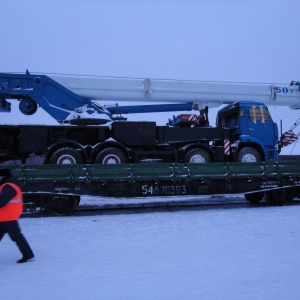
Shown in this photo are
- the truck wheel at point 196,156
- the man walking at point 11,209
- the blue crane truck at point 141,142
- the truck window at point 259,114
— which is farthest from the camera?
the truck window at point 259,114

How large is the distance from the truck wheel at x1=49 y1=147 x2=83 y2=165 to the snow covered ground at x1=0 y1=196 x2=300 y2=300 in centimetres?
263

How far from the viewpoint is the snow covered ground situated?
11.7 feet

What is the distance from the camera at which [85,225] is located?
735cm

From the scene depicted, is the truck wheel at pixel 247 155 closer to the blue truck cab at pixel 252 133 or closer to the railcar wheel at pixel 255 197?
the blue truck cab at pixel 252 133

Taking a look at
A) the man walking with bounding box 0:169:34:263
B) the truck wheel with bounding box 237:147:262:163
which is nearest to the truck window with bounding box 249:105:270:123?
the truck wheel with bounding box 237:147:262:163

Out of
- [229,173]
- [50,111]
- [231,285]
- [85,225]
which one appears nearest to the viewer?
[231,285]

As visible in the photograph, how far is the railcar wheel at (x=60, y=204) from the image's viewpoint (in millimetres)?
8719

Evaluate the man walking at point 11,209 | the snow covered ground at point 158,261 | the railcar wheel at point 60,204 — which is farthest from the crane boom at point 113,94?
the man walking at point 11,209

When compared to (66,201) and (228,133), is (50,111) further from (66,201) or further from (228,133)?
(228,133)

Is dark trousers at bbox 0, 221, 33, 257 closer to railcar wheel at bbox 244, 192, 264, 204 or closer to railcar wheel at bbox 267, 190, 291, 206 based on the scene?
railcar wheel at bbox 267, 190, 291, 206

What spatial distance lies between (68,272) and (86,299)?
0.89 meters

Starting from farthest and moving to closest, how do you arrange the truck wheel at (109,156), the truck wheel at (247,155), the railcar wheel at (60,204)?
the truck wheel at (247,155), the truck wheel at (109,156), the railcar wheel at (60,204)

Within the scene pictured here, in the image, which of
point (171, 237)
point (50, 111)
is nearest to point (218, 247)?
point (171, 237)

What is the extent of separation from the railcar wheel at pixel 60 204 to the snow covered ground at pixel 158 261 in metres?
1.07
